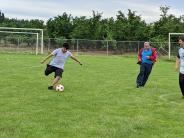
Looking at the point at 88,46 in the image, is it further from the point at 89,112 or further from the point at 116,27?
the point at 89,112

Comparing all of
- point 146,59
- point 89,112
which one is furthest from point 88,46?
point 89,112

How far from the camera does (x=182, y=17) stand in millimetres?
65875

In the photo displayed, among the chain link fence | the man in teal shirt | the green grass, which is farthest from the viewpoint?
the chain link fence

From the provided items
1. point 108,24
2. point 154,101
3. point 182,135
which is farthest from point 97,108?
point 108,24

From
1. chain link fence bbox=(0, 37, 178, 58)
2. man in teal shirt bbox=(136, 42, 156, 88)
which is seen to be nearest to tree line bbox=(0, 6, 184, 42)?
chain link fence bbox=(0, 37, 178, 58)

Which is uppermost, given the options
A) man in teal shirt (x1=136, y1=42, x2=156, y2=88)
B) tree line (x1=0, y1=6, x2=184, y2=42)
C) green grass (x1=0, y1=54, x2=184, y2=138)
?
tree line (x1=0, y1=6, x2=184, y2=42)

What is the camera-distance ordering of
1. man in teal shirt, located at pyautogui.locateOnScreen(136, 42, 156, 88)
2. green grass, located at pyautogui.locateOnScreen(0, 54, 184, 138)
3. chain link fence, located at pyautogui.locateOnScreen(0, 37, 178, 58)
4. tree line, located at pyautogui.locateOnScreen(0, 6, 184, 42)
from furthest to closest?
tree line, located at pyautogui.locateOnScreen(0, 6, 184, 42) < chain link fence, located at pyautogui.locateOnScreen(0, 37, 178, 58) < man in teal shirt, located at pyautogui.locateOnScreen(136, 42, 156, 88) < green grass, located at pyautogui.locateOnScreen(0, 54, 184, 138)

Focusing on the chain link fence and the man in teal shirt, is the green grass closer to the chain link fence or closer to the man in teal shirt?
the man in teal shirt

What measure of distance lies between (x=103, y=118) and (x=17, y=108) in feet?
7.62

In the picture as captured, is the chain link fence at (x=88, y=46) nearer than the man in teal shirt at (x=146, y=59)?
No

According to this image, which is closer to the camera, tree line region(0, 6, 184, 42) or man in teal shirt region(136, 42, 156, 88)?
man in teal shirt region(136, 42, 156, 88)

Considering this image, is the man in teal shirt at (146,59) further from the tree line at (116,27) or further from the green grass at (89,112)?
the tree line at (116,27)

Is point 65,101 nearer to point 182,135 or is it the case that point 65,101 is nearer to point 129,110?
point 129,110

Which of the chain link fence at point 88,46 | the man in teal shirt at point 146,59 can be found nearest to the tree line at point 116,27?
the chain link fence at point 88,46
